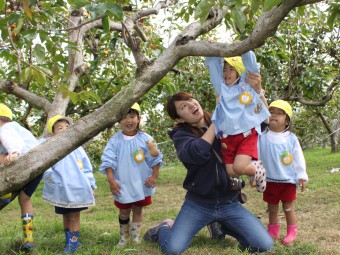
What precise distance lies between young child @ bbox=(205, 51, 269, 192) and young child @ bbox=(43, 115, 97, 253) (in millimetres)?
1250

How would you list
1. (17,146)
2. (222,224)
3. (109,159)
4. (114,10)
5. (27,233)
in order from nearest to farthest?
(114,10), (17,146), (27,233), (222,224), (109,159)

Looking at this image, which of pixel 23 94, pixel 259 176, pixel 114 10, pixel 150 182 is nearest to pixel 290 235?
pixel 259 176

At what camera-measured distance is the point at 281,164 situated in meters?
3.81

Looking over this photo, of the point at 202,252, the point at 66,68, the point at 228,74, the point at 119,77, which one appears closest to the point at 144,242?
the point at 202,252

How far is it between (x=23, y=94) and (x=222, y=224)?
2.14 meters

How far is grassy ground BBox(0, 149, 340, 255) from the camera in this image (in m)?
3.50

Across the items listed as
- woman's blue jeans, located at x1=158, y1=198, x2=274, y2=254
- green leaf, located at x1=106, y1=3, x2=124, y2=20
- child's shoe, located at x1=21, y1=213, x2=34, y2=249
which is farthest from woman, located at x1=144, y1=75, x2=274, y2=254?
green leaf, located at x1=106, y1=3, x2=124, y2=20

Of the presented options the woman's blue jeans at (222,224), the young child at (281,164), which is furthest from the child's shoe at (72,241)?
the young child at (281,164)

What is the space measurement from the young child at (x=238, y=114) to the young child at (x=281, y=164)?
492mm

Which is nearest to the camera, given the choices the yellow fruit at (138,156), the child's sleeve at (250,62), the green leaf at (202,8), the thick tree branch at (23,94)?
the green leaf at (202,8)

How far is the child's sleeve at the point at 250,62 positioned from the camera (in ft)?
10.2

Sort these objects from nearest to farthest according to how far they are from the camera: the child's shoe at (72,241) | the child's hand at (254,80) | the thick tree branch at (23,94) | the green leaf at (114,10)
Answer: the green leaf at (114,10) < the child's hand at (254,80) < the thick tree branch at (23,94) < the child's shoe at (72,241)

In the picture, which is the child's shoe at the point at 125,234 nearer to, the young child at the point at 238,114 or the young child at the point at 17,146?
the young child at the point at 17,146

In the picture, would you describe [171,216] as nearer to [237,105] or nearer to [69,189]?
[69,189]
